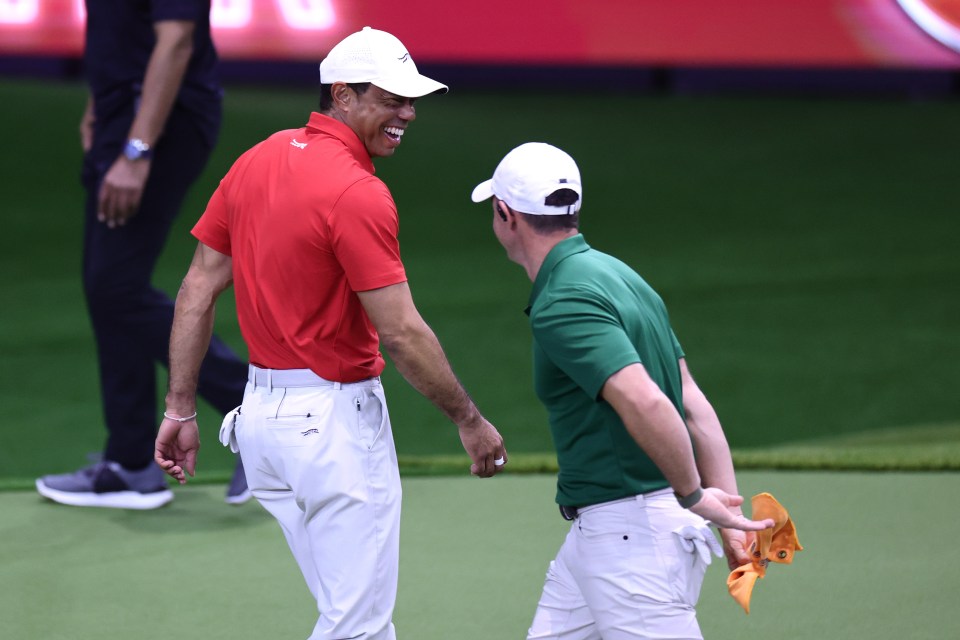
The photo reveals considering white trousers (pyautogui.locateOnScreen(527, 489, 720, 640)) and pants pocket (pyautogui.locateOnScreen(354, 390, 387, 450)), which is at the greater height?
pants pocket (pyautogui.locateOnScreen(354, 390, 387, 450))

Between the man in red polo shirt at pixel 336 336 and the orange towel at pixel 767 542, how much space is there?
25.3 inches

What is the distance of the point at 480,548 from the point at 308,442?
1901 mm

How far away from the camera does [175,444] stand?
3752 mm

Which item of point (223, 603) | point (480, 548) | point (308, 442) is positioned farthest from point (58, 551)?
point (308, 442)

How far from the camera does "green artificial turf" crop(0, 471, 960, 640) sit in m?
4.36

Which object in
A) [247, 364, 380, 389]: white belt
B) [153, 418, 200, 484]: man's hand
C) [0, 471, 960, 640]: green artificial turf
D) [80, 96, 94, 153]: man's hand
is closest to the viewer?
[247, 364, 380, 389]: white belt

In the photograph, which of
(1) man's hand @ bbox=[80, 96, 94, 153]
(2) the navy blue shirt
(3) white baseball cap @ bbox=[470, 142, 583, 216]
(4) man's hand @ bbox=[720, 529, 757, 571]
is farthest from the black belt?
(1) man's hand @ bbox=[80, 96, 94, 153]

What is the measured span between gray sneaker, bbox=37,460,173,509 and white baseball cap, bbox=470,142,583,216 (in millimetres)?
2726

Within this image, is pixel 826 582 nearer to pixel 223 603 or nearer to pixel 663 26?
pixel 223 603

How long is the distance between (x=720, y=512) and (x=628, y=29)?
382 inches

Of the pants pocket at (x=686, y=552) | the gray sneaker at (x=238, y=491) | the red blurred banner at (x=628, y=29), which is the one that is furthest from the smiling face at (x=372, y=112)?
the red blurred banner at (x=628, y=29)

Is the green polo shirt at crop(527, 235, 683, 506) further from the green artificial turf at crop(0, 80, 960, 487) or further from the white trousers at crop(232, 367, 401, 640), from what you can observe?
the green artificial turf at crop(0, 80, 960, 487)

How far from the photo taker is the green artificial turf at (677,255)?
6.89 m

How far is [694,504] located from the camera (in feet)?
9.68
